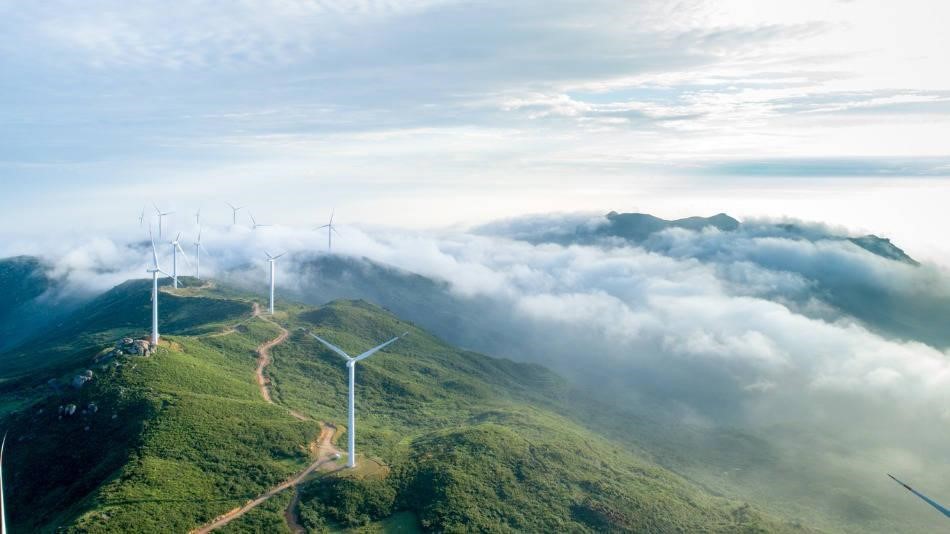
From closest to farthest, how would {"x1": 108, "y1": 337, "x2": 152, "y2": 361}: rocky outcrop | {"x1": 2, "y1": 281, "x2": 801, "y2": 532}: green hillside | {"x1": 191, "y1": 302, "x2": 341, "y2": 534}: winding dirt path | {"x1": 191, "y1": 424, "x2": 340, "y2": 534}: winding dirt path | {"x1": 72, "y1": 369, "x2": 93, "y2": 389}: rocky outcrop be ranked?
1. {"x1": 191, "y1": 424, "x2": 340, "y2": 534}: winding dirt path
2. {"x1": 191, "y1": 302, "x2": 341, "y2": 534}: winding dirt path
3. {"x1": 2, "y1": 281, "x2": 801, "y2": 532}: green hillside
4. {"x1": 72, "y1": 369, "x2": 93, "y2": 389}: rocky outcrop
5. {"x1": 108, "y1": 337, "x2": 152, "y2": 361}: rocky outcrop

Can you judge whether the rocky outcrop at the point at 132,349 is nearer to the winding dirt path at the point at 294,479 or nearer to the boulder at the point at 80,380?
the boulder at the point at 80,380

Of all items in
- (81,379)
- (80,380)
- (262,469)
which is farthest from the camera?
(81,379)

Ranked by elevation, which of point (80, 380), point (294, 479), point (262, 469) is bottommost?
point (294, 479)

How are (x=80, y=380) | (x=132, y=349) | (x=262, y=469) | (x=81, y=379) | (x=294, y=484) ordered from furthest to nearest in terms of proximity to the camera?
(x=132, y=349)
(x=81, y=379)
(x=80, y=380)
(x=262, y=469)
(x=294, y=484)

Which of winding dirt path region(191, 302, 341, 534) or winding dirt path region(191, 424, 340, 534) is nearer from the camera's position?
winding dirt path region(191, 424, 340, 534)

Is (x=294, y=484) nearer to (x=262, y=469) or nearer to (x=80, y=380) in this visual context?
(x=262, y=469)

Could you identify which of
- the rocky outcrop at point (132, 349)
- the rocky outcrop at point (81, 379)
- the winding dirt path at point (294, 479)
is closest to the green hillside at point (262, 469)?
the winding dirt path at point (294, 479)

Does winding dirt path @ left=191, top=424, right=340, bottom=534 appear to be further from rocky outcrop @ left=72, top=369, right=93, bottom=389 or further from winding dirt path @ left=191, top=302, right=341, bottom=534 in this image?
rocky outcrop @ left=72, top=369, right=93, bottom=389

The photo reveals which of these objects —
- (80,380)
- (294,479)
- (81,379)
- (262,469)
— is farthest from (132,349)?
(294,479)

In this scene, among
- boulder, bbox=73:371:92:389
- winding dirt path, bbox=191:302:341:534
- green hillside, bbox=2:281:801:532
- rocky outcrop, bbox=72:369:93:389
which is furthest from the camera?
rocky outcrop, bbox=72:369:93:389

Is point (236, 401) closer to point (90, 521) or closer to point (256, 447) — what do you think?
point (256, 447)

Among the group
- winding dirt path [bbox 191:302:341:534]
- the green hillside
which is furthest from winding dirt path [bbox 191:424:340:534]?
the green hillside

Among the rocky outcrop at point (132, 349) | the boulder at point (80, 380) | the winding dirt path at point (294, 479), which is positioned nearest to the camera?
the winding dirt path at point (294, 479)
